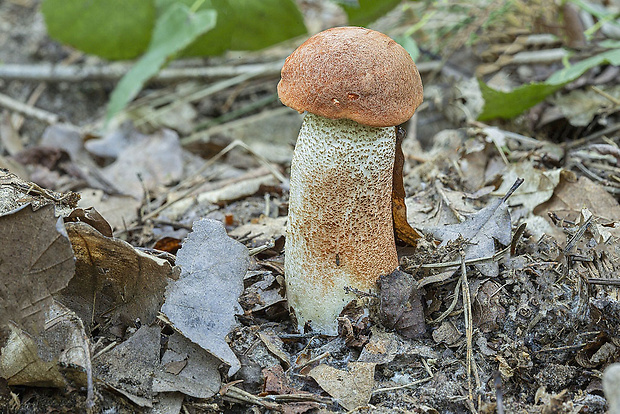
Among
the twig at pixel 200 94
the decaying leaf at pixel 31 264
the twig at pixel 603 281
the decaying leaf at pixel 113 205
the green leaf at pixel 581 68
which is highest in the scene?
the decaying leaf at pixel 31 264

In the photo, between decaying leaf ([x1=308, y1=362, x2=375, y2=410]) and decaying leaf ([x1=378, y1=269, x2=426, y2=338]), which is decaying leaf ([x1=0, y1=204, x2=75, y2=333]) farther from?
decaying leaf ([x1=378, y1=269, x2=426, y2=338])

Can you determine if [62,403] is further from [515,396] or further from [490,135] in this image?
[490,135]

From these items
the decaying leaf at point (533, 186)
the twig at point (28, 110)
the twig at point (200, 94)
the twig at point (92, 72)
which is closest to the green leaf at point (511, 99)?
the decaying leaf at point (533, 186)

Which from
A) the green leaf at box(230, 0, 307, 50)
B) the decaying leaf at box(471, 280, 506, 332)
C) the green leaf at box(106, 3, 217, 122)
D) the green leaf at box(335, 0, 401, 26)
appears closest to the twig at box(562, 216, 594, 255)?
the decaying leaf at box(471, 280, 506, 332)

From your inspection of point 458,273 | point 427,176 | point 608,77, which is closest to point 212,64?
point 427,176

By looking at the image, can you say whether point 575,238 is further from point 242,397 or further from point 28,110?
point 28,110

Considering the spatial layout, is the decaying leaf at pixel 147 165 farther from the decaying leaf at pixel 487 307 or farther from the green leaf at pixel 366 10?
the decaying leaf at pixel 487 307

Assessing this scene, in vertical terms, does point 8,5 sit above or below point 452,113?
above
